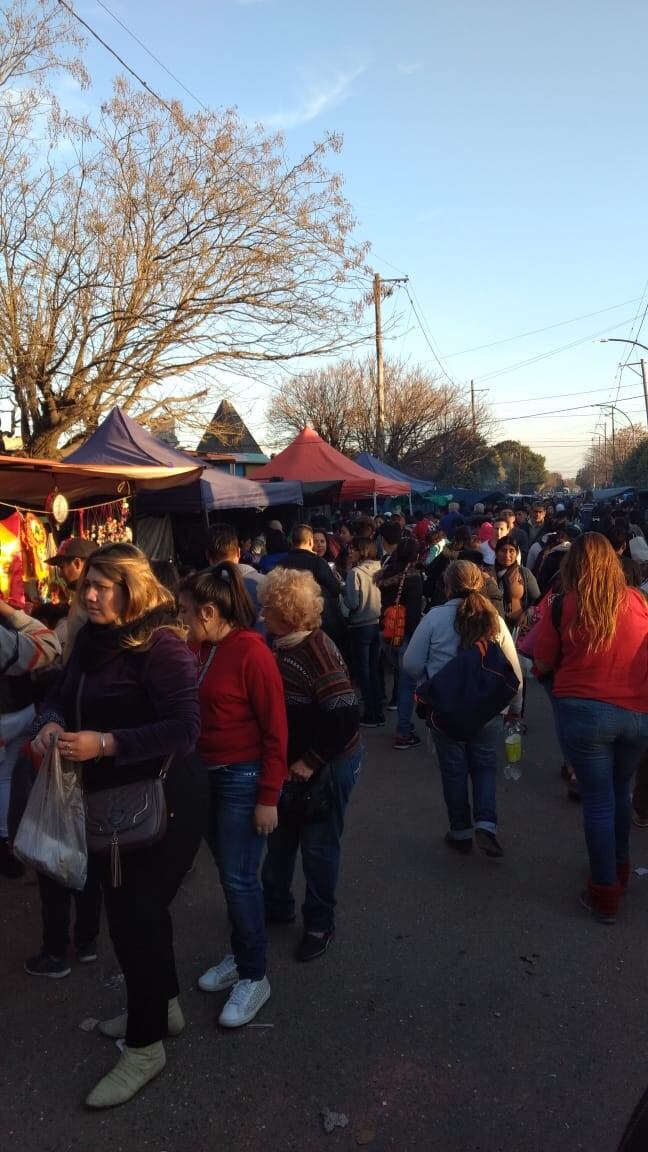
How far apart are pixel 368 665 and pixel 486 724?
122 inches

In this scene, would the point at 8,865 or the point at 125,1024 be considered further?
the point at 8,865

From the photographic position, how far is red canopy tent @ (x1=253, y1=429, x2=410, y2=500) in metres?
14.0

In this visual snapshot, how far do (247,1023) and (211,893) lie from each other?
1.19 metres

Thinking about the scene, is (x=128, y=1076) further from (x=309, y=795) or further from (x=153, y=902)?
(x=309, y=795)

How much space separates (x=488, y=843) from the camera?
171 inches

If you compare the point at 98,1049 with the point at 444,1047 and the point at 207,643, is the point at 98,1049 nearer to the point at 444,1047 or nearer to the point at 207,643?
the point at 444,1047

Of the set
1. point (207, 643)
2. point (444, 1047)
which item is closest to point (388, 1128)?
point (444, 1047)

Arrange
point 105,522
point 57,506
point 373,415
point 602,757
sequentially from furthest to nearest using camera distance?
point 373,415
point 105,522
point 57,506
point 602,757

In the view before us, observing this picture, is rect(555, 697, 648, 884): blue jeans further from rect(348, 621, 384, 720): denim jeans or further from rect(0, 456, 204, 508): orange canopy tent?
rect(0, 456, 204, 508): orange canopy tent

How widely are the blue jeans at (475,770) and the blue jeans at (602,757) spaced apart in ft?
2.21

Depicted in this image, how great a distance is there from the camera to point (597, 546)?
3.71 m

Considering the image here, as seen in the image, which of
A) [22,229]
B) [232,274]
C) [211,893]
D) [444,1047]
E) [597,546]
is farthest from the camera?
[232,274]

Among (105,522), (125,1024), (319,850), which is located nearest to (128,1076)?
(125,1024)

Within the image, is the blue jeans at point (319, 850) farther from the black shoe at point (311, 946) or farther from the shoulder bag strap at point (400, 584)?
the shoulder bag strap at point (400, 584)
